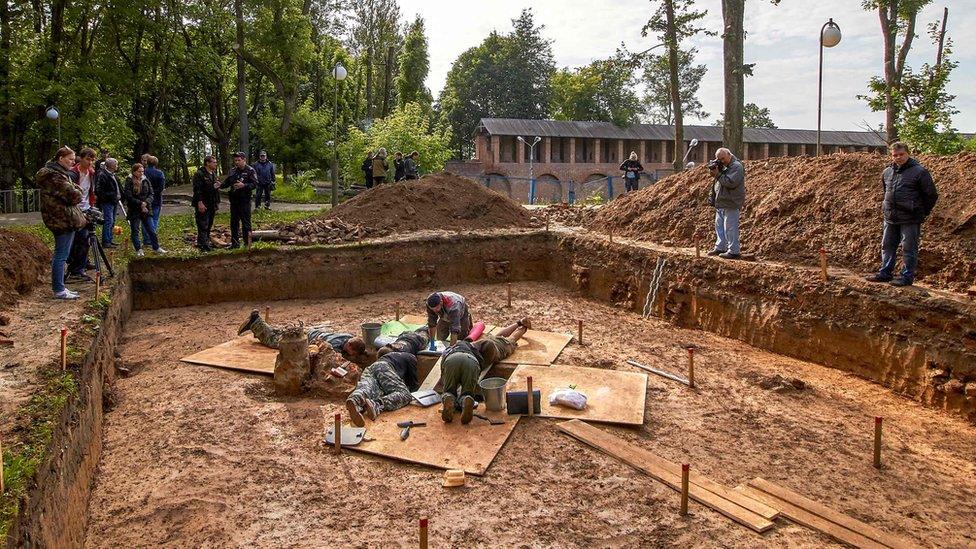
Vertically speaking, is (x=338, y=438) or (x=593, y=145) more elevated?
(x=593, y=145)

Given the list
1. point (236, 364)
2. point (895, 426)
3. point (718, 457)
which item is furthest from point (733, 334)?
point (236, 364)

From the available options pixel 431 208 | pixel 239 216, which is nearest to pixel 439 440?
pixel 239 216

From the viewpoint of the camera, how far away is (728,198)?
10.1 meters

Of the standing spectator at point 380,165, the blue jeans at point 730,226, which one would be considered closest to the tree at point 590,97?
the standing spectator at point 380,165

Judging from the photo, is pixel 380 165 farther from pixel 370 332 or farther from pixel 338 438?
pixel 338 438

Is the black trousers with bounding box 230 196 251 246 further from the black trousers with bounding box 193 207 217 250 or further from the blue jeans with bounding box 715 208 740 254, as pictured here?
the blue jeans with bounding box 715 208 740 254

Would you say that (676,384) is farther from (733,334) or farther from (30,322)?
(30,322)

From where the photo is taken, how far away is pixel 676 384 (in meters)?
7.72

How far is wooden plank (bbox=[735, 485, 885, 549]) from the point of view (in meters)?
4.49

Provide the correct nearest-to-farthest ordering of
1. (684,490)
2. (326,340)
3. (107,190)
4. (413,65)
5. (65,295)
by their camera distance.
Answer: (684,490)
(65,295)
(326,340)
(107,190)
(413,65)

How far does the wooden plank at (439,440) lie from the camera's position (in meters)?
5.70

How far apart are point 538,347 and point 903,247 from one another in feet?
15.0

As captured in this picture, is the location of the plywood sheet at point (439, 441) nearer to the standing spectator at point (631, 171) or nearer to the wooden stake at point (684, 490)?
the wooden stake at point (684, 490)

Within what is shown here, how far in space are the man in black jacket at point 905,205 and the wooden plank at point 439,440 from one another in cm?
515
